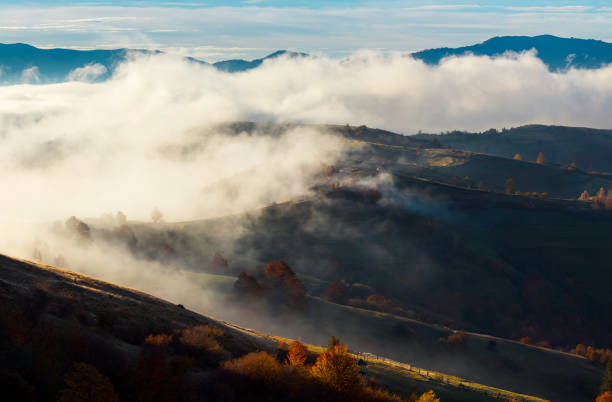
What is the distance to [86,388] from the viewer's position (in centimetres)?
2388

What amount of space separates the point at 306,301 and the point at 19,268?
71370mm

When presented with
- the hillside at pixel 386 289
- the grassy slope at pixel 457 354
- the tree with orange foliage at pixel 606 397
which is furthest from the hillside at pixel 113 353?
the hillside at pixel 386 289

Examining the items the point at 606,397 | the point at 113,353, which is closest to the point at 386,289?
the point at 606,397

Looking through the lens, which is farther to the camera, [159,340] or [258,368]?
[159,340]

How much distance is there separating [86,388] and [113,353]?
5.72 metres

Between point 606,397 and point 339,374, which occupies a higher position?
point 339,374

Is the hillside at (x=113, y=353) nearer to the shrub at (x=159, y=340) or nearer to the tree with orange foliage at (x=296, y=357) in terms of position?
the shrub at (x=159, y=340)

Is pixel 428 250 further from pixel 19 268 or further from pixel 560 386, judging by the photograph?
pixel 19 268

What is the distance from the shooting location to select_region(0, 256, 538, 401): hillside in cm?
2473

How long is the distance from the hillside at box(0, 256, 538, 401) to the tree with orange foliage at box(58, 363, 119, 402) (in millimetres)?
47

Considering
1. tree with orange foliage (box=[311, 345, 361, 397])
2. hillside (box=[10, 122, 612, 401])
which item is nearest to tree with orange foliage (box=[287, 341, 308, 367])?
tree with orange foliage (box=[311, 345, 361, 397])

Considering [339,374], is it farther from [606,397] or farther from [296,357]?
[606,397]

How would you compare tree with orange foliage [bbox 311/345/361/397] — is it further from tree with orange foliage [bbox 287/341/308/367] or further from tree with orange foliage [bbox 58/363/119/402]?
tree with orange foliage [bbox 58/363/119/402]

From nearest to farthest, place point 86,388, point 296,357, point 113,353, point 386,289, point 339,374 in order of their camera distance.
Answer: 1. point 86,388
2. point 113,353
3. point 339,374
4. point 296,357
5. point 386,289
